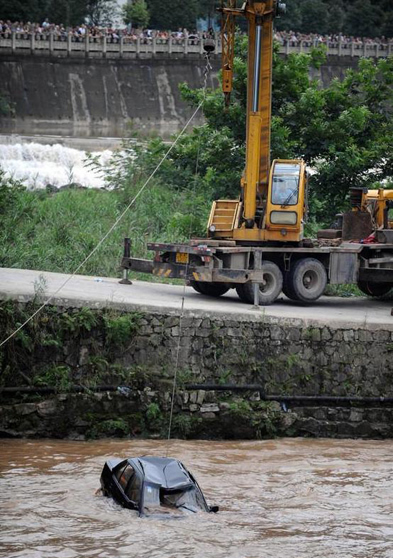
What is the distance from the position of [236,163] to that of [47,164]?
15340 millimetres

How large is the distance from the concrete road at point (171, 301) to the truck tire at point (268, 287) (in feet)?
0.61

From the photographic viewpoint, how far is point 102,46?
204 ft

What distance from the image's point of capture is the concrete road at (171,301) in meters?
20.7

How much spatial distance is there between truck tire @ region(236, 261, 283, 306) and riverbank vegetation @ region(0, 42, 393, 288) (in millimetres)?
4553

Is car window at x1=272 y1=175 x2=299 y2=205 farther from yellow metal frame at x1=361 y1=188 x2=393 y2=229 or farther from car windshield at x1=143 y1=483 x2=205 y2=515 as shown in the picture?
car windshield at x1=143 y1=483 x2=205 y2=515

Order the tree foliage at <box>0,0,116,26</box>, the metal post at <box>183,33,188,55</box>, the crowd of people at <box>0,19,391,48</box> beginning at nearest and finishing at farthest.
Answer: the crowd of people at <box>0,19,391,48</box> < the metal post at <box>183,33,188,55</box> < the tree foliage at <box>0,0,116,26</box>

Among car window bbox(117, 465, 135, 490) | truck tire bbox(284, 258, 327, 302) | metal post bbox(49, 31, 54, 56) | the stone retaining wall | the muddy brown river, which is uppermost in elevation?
metal post bbox(49, 31, 54, 56)

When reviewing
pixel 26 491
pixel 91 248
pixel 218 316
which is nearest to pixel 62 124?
pixel 91 248

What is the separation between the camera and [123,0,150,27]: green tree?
232 ft

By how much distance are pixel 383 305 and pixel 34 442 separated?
346 inches

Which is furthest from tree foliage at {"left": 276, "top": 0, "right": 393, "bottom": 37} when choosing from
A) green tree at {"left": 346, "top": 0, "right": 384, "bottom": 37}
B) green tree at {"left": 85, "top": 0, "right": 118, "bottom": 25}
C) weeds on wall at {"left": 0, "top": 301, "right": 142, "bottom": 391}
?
weeds on wall at {"left": 0, "top": 301, "right": 142, "bottom": 391}

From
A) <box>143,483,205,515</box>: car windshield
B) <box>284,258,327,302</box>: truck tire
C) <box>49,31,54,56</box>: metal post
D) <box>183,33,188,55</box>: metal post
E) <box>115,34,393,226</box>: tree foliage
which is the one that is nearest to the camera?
<box>143,483,205,515</box>: car windshield

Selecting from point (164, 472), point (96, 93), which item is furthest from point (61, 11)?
point (164, 472)

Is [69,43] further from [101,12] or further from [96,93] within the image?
[101,12]
